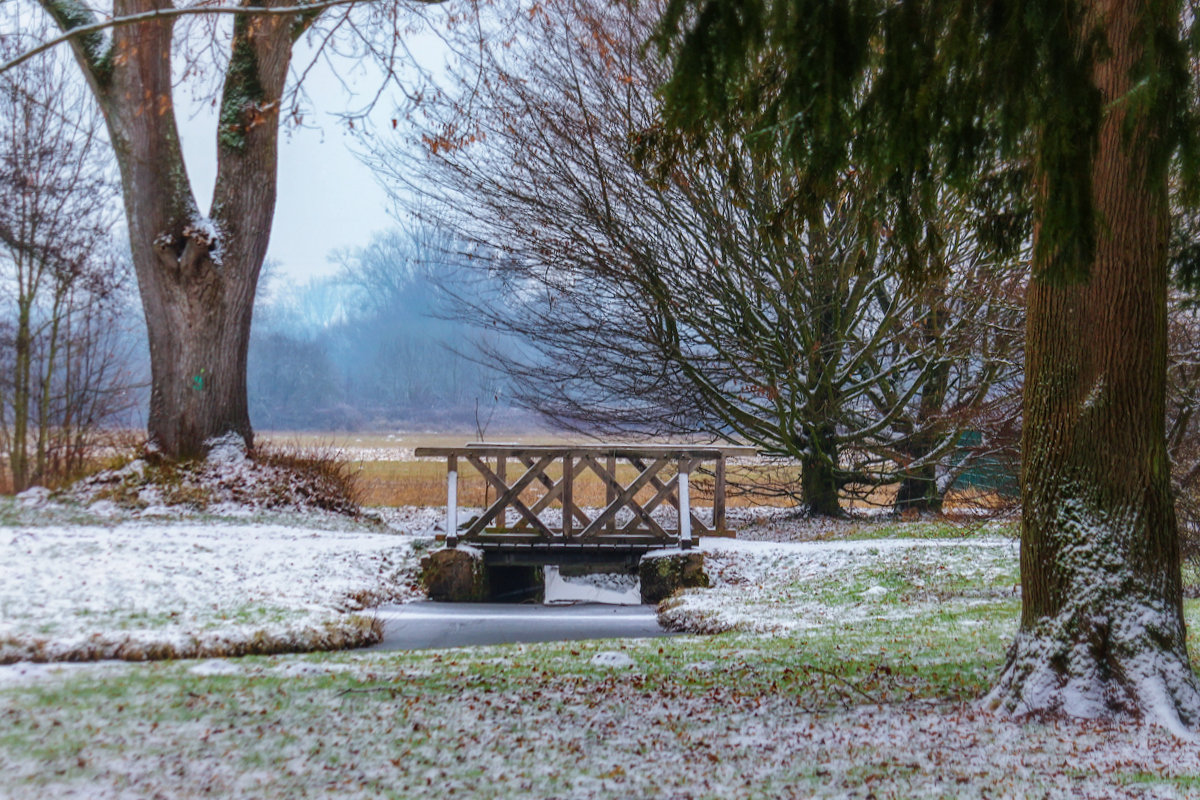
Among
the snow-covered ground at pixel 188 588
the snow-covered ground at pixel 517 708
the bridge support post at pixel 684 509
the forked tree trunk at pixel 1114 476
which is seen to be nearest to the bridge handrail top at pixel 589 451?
the bridge support post at pixel 684 509

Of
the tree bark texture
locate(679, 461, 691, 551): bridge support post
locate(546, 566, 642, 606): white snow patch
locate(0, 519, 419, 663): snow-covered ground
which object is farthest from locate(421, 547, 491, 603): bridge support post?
the tree bark texture

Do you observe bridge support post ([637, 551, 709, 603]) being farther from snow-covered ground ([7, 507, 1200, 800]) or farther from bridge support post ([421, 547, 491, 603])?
bridge support post ([421, 547, 491, 603])

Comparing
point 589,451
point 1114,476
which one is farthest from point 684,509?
point 1114,476

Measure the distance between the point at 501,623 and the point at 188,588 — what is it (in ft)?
9.53

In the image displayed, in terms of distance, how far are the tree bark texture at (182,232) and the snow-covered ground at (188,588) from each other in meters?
2.66

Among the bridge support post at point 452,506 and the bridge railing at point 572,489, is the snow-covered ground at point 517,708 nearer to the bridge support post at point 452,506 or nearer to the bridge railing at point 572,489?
the bridge support post at point 452,506

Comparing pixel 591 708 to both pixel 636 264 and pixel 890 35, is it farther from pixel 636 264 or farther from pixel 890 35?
pixel 636 264

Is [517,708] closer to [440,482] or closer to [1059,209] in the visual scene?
[1059,209]

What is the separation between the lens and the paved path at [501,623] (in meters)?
8.08

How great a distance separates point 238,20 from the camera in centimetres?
1382

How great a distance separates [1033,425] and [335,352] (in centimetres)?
4111

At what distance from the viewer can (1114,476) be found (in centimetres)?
438

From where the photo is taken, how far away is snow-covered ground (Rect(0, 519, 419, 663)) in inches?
256

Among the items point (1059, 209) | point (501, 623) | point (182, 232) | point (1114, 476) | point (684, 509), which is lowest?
point (501, 623)
